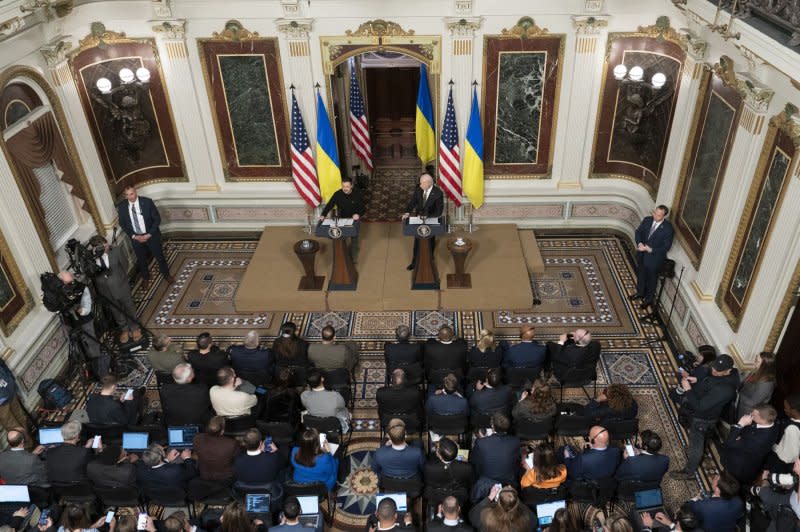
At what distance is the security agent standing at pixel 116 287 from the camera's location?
8.95 metres

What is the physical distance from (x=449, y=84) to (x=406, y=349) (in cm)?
474

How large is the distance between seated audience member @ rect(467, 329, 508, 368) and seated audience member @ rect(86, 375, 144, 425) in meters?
3.81

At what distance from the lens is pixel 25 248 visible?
832 cm

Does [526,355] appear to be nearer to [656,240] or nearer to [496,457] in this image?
[496,457]

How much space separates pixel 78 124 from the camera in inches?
388

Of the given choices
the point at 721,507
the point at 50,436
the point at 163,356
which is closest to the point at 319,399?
the point at 163,356

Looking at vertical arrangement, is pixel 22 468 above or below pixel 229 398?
below

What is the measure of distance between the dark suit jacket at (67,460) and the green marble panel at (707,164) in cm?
765

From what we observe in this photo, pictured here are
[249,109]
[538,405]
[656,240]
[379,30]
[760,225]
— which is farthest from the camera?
[249,109]

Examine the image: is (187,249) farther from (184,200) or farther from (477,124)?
(477,124)

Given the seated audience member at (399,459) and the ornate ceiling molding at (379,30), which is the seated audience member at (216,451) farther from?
the ornate ceiling molding at (379,30)

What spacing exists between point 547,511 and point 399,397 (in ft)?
6.22

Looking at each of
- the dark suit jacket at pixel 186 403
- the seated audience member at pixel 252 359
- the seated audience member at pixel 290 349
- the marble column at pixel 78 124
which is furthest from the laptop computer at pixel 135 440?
the marble column at pixel 78 124

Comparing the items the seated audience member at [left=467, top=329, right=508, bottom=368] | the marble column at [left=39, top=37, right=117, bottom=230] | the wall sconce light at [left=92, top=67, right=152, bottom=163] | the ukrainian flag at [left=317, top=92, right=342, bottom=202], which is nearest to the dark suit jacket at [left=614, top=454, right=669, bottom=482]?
the seated audience member at [left=467, top=329, right=508, bottom=368]
